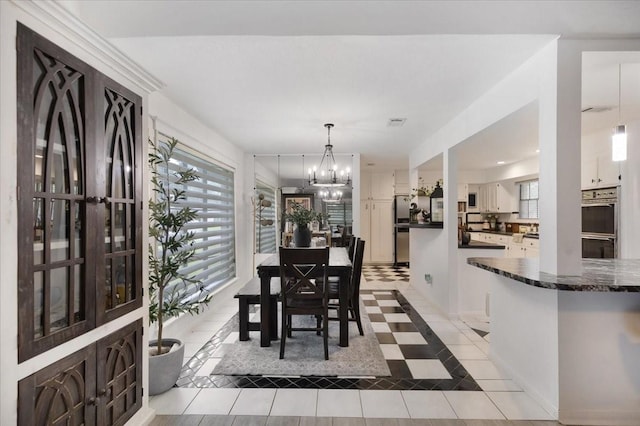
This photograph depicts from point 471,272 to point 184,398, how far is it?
3.45m

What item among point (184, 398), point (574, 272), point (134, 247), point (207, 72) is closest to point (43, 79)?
point (134, 247)

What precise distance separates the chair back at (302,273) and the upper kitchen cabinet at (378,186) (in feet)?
17.0

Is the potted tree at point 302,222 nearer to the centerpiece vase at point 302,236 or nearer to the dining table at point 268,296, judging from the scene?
the centerpiece vase at point 302,236

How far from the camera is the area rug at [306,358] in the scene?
256 cm

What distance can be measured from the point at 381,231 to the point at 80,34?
705 centimetres

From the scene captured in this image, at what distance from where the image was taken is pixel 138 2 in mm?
1680

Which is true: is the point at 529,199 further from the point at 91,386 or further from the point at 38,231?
the point at 38,231

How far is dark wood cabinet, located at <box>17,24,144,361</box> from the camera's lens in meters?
1.19


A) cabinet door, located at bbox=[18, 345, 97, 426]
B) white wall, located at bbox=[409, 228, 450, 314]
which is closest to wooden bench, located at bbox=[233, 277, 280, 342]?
cabinet door, located at bbox=[18, 345, 97, 426]

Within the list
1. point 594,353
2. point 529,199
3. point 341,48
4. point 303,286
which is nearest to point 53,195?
point 341,48

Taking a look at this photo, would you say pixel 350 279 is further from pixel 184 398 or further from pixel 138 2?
pixel 138 2

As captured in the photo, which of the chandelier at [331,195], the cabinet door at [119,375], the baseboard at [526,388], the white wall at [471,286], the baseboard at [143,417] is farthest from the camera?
the chandelier at [331,195]

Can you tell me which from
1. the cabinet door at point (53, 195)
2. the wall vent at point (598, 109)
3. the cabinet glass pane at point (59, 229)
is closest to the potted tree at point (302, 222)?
the cabinet door at point (53, 195)

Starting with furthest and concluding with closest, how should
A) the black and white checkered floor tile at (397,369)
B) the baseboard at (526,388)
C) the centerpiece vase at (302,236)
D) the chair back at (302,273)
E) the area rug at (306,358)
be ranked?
the centerpiece vase at (302,236) → the chair back at (302,273) → the area rug at (306,358) → the black and white checkered floor tile at (397,369) → the baseboard at (526,388)
